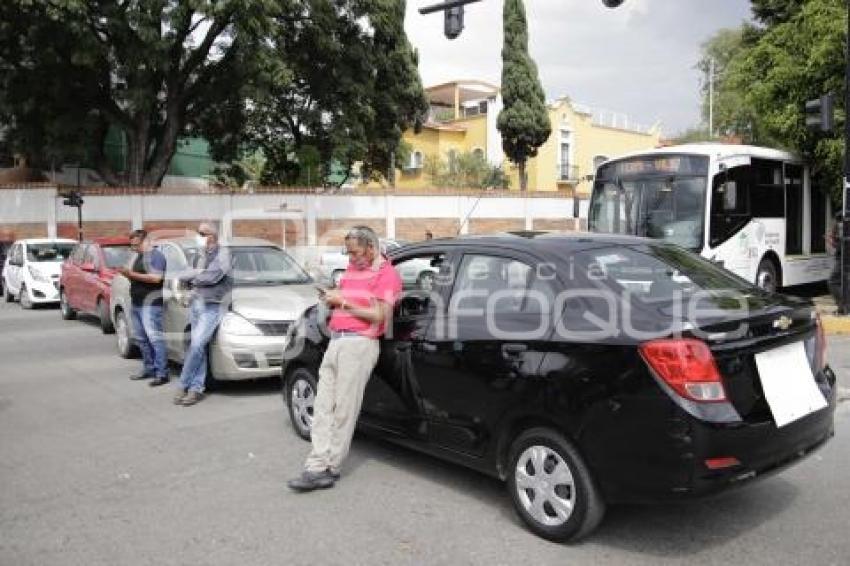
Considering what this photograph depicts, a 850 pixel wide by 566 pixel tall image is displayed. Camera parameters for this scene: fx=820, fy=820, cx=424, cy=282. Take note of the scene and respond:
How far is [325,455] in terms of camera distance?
5324 millimetres

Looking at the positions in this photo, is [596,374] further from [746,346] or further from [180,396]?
[180,396]

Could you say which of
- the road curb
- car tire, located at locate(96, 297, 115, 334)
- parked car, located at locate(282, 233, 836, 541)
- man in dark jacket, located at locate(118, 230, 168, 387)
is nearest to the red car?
car tire, located at locate(96, 297, 115, 334)

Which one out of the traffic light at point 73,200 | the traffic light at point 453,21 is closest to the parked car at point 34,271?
the traffic light at point 73,200

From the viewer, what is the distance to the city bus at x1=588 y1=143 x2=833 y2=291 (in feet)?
44.4

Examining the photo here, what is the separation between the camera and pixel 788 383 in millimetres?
4312

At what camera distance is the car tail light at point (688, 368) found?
3.90m

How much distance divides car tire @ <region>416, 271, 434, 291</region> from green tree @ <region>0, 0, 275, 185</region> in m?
18.5

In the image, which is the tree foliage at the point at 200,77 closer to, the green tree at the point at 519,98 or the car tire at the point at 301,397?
the green tree at the point at 519,98

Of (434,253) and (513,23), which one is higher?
(513,23)

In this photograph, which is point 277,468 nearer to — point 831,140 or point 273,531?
point 273,531

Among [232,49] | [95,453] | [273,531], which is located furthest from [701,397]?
[232,49]

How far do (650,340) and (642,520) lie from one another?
127cm

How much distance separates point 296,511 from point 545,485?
1.55 metres

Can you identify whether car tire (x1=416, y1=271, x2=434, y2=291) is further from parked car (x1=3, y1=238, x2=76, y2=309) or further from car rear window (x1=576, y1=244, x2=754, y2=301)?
parked car (x1=3, y1=238, x2=76, y2=309)
